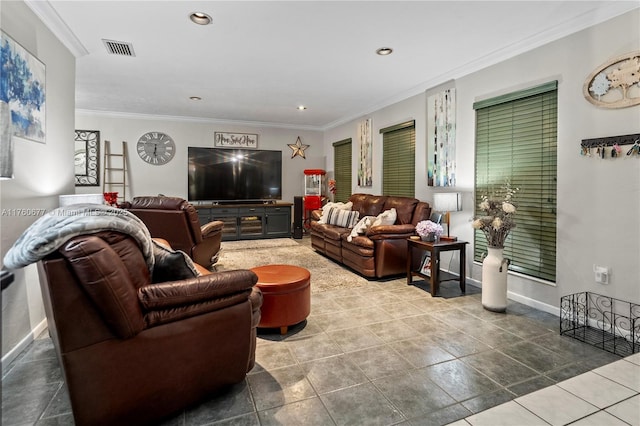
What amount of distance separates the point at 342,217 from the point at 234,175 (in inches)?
118

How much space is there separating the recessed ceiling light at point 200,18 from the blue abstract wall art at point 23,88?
4.06ft

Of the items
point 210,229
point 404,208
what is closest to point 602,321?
point 404,208

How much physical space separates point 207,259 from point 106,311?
9.77 feet

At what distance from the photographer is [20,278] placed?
8.14 feet

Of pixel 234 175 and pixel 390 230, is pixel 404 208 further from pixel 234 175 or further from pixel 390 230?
pixel 234 175

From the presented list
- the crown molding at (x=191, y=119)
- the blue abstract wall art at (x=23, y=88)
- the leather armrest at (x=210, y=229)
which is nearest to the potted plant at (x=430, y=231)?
the leather armrest at (x=210, y=229)

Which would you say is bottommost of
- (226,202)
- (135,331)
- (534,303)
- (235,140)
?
(534,303)

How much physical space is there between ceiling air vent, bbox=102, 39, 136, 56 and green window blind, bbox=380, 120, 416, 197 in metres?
3.63

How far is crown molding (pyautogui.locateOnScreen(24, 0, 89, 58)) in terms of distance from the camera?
2.66 metres

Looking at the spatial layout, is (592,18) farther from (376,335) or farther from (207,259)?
(207,259)

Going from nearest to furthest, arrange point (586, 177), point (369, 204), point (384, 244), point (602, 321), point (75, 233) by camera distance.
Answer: point (75, 233)
point (602, 321)
point (586, 177)
point (384, 244)
point (369, 204)

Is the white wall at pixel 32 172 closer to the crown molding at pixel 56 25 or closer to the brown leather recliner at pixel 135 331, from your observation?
the crown molding at pixel 56 25

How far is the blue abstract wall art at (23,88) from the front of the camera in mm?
2249

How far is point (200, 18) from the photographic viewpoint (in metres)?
2.91
